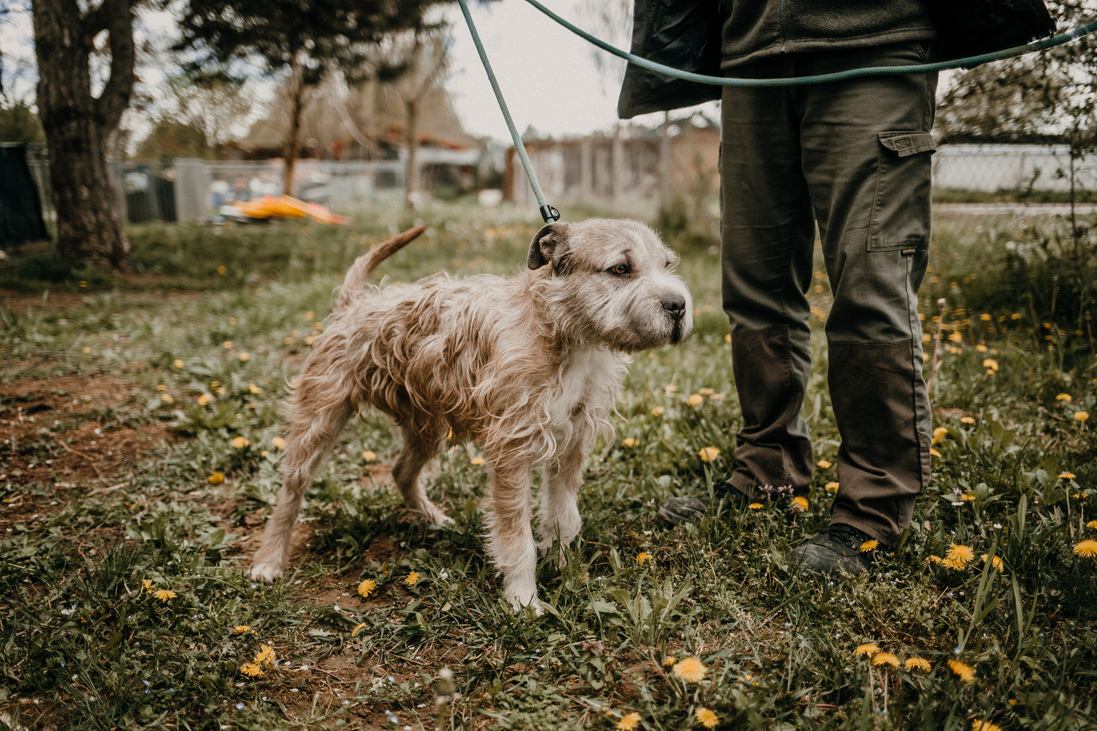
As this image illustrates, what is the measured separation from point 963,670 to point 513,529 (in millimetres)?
1514

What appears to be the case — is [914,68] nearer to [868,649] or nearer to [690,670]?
[868,649]

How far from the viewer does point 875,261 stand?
92.5 inches

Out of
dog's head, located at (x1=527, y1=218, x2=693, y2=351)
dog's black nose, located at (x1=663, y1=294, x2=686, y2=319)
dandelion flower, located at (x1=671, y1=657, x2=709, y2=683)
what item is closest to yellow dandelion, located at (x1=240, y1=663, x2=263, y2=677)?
dandelion flower, located at (x1=671, y1=657, x2=709, y2=683)

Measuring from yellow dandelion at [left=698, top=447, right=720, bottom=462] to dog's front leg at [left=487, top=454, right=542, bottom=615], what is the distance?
47.1 inches

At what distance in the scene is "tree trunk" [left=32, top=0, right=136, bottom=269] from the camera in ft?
25.3

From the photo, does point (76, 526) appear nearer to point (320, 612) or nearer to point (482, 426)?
point (320, 612)

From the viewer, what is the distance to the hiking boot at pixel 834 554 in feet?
7.96

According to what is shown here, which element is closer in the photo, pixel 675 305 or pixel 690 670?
pixel 690 670

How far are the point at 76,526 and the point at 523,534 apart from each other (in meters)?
2.19

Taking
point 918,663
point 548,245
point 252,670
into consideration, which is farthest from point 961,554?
point 252,670

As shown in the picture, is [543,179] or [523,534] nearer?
[523,534]

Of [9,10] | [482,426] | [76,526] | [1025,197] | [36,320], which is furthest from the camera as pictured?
[9,10]

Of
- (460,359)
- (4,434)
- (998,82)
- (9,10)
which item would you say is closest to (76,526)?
(4,434)

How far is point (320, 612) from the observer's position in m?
2.52
